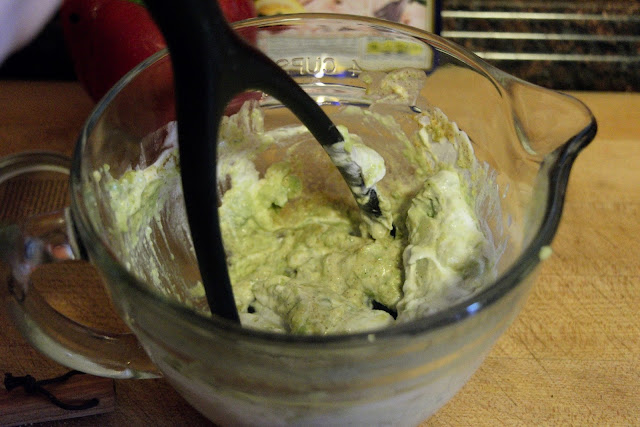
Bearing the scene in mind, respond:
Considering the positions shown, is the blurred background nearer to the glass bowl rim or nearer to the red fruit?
the red fruit

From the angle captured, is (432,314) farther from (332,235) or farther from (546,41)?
(546,41)

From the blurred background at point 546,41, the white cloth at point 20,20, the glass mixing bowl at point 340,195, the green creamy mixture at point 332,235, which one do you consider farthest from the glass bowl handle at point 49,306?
the blurred background at point 546,41

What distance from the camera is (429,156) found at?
84 centimetres

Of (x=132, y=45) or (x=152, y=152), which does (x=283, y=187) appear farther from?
(x=132, y=45)

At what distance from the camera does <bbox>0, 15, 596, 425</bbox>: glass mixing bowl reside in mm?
478

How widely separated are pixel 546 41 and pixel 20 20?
3.44ft

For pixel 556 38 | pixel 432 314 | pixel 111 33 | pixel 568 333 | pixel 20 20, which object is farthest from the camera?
pixel 556 38

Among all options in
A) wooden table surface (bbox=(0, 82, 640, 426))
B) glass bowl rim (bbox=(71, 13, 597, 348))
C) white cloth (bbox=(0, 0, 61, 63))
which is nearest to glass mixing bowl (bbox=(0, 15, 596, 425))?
glass bowl rim (bbox=(71, 13, 597, 348))

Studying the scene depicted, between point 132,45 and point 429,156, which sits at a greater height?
point 132,45

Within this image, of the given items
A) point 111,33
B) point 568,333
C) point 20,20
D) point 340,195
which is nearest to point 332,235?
point 340,195

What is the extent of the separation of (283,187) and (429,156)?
0.21 metres

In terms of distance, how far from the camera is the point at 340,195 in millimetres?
903

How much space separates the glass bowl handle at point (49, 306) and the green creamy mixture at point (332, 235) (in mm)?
112

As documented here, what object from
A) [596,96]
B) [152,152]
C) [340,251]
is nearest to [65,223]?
[152,152]
